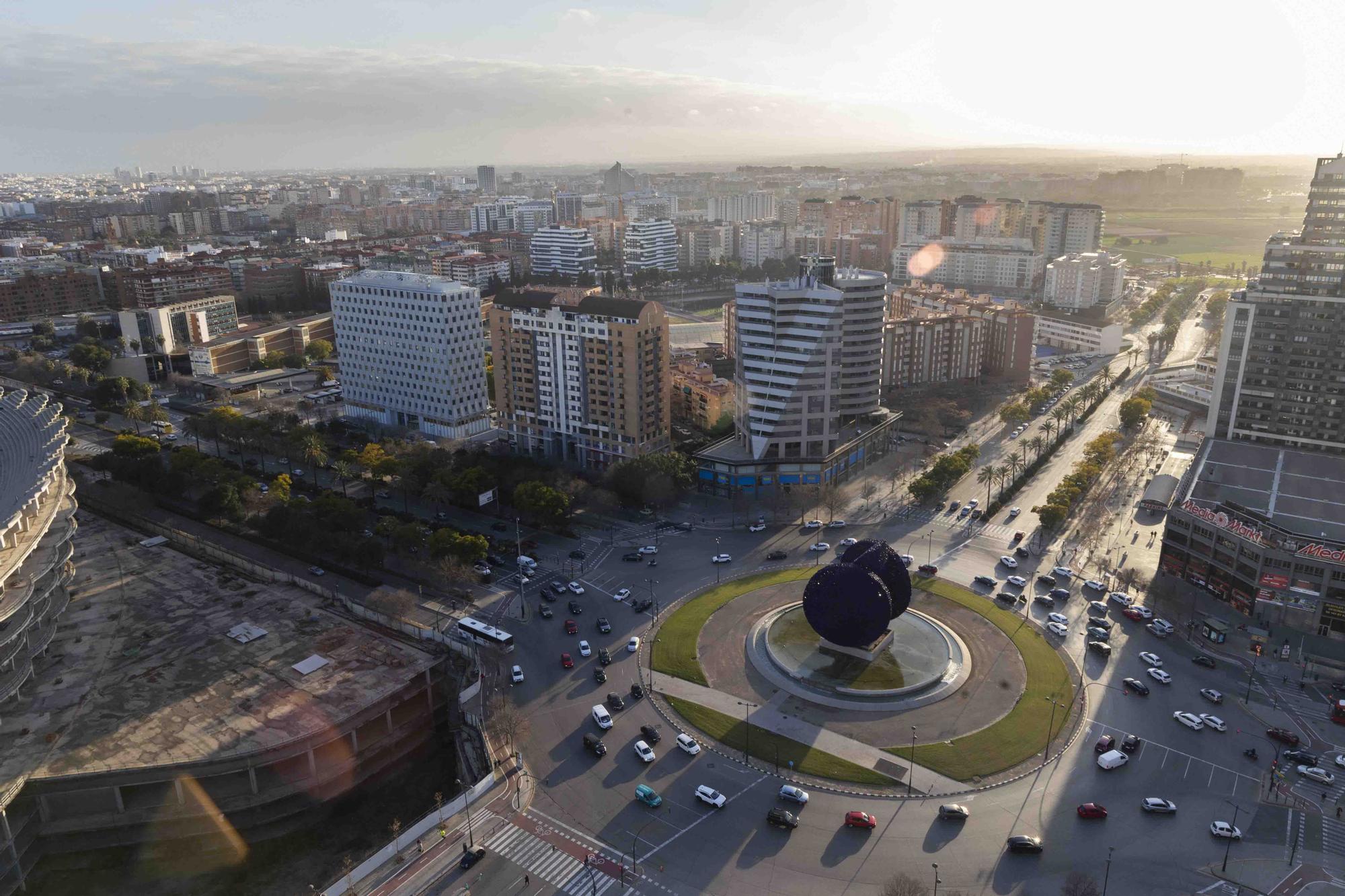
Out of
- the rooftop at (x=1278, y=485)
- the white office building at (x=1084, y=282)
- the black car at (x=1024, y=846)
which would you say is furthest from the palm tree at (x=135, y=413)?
the white office building at (x=1084, y=282)

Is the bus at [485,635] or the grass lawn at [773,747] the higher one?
the bus at [485,635]

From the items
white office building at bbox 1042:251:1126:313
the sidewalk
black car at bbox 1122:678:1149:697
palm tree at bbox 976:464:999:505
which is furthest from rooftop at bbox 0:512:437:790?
white office building at bbox 1042:251:1126:313

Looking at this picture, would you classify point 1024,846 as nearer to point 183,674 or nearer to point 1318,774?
point 1318,774

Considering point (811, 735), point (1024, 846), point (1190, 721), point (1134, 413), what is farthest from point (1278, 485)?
point (811, 735)

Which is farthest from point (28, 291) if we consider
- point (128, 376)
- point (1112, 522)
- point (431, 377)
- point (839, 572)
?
point (1112, 522)

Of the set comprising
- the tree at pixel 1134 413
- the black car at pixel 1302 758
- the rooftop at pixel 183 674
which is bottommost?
the black car at pixel 1302 758

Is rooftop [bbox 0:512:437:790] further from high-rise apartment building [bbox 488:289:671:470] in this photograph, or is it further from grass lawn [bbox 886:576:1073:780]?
high-rise apartment building [bbox 488:289:671:470]

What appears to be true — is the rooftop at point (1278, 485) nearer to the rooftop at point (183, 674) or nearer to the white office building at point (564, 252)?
the rooftop at point (183, 674)
